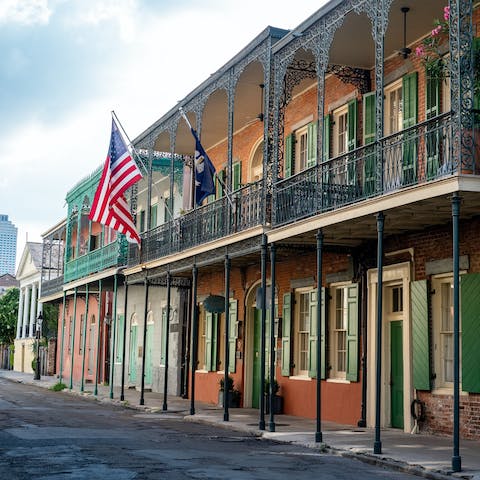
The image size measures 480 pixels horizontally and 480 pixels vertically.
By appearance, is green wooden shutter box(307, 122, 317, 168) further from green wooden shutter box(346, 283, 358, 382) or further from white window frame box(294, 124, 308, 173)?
green wooden shutter box(346, 283, 358, 382)

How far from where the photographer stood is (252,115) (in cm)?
2098

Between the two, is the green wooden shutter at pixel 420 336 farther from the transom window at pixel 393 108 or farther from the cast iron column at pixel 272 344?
the transom window at pixel 393 108

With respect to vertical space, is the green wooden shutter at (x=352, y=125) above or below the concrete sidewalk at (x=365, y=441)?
above

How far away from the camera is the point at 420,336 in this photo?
14.3m

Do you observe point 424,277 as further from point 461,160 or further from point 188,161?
point 188,161

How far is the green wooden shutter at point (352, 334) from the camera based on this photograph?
15.9 metres

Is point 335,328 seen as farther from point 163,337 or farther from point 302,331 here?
point 163,337

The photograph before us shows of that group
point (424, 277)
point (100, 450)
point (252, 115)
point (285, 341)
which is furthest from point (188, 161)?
point (100, 450)

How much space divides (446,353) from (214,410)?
697 centimetres

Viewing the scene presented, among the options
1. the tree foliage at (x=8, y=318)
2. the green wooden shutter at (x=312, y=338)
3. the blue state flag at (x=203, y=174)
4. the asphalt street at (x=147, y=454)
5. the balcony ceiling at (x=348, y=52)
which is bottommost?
the asphalt street at (x=147, y=454)

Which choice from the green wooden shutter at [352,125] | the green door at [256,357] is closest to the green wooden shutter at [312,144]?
the green wooden shutter at [352,125]

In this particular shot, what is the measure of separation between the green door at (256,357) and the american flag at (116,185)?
3664 millimetres

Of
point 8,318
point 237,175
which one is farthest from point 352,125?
point 8,318

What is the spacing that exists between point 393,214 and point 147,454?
5008mm
